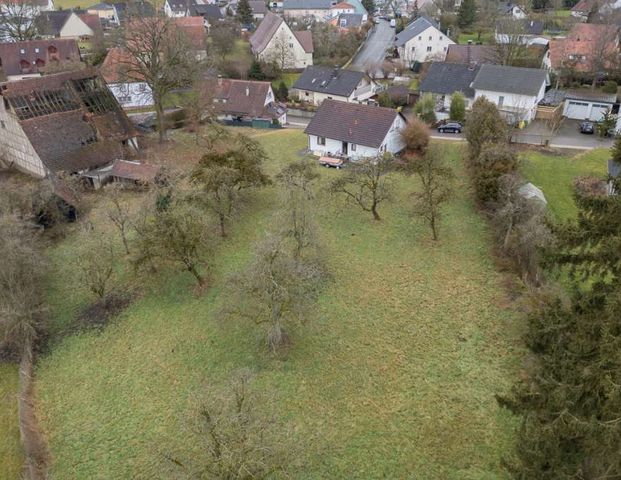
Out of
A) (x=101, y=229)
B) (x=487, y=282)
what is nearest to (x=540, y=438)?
(x=487, y=282)

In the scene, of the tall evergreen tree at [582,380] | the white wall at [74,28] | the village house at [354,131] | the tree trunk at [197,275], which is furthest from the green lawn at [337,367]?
the white wall at [74,28]

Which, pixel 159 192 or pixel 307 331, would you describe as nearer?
pixel 307 331

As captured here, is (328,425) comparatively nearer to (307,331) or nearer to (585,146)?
(307,331)

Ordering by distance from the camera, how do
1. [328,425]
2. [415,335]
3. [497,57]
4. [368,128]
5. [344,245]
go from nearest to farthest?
[328,425], [415,335], [344,245], [368,128], [497,57]

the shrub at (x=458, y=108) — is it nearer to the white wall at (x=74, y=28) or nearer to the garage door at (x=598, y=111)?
the garage door at (x=598, y=111)

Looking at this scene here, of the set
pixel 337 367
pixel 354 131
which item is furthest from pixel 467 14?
pixel 337 367

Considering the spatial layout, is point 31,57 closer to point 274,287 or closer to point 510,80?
point 510,80

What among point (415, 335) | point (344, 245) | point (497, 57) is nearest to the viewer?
point (415, 335)
